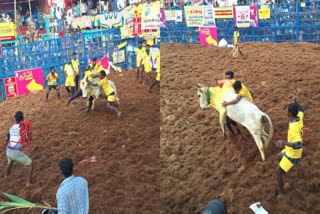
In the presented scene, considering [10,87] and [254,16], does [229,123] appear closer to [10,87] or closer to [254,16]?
[10,87]

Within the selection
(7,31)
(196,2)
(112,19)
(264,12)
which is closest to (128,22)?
(112,19)

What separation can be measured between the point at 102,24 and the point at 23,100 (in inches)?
273

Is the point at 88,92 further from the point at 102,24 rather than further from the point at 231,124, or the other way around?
the point at 102,24

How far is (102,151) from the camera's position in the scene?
7.77m

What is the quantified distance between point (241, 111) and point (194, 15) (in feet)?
42.8

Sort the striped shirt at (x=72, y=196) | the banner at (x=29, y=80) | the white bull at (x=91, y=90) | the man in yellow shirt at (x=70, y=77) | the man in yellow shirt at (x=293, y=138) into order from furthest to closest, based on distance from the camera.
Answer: the banner at (x=29, y=80)
the man in yellow shirt at (x=70, y=77)
the white bull at (x=91, y=90)
the man in yellow shirt at (x=293, y=138)
the striped shirt at (x=72, y=196)

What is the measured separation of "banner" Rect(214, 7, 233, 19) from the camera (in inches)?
688

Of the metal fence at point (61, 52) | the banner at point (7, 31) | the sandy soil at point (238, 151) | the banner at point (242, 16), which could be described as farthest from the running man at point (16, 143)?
the banner at point (7, 31)

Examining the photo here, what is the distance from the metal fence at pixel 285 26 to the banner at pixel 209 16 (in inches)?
12.2

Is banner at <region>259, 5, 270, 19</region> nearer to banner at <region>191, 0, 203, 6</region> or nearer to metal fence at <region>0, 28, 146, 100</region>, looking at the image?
banner at <region>191, 0, 203, 6</region>

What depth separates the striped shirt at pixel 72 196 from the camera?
3.78 meters

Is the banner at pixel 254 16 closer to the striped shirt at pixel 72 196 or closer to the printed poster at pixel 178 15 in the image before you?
the printed poster at pixel 178 15

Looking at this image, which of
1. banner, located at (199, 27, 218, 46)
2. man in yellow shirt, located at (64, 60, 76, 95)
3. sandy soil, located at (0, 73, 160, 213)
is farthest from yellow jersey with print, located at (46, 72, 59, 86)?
banner, located at (199, 27, 218, 46)

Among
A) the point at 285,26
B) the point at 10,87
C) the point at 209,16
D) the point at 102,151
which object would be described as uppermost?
the point at 209,16
